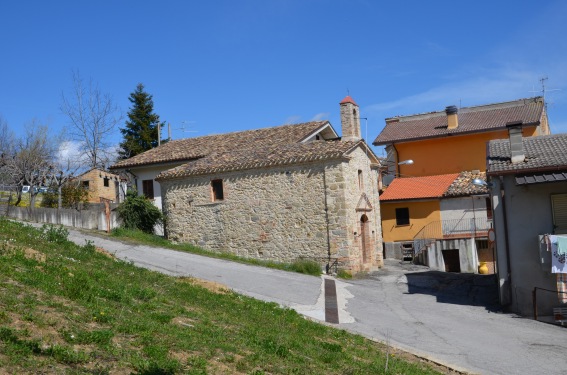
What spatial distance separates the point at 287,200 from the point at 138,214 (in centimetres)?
786

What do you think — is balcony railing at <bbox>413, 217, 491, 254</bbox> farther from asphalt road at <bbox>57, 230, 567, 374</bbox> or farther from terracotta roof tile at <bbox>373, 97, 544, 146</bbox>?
terracotta roof tile at <bbox>373, 97, 544, 146</bbox>

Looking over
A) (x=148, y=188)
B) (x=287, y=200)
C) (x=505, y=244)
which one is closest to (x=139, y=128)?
(x=148, y=188)

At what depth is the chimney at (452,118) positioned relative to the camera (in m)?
38.4

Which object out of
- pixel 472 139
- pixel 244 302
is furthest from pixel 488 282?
pixel 472 139

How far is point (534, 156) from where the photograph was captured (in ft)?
59.8

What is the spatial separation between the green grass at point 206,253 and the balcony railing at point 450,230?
28.1 feet

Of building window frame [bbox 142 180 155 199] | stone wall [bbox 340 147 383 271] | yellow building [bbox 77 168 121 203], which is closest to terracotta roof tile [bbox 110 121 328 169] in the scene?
building window frame [bbox 142 180 155 199]

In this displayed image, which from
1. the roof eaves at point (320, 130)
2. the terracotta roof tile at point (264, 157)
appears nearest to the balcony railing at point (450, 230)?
the roof eaves at point (320, 130)

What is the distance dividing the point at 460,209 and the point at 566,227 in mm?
14612

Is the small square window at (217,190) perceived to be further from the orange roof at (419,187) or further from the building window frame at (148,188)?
the orange roof at (419,187)

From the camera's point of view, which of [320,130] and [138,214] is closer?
[138,214]

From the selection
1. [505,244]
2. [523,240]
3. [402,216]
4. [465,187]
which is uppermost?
[465,187]

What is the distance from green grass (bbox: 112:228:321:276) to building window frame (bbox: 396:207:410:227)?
10.7 metres

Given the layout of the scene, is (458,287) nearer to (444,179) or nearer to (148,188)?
(444,179)
